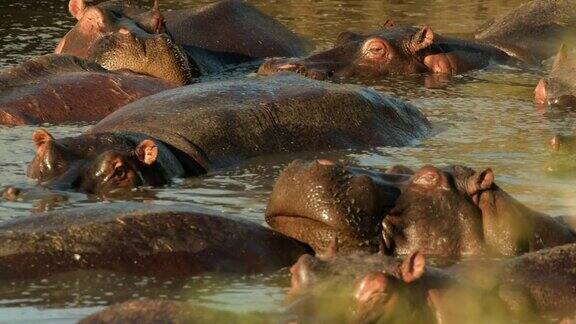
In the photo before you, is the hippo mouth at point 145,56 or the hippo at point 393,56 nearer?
the hippo mouth at point 145,56

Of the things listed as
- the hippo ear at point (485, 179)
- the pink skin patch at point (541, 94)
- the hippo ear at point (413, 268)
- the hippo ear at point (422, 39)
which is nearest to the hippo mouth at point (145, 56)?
the hippo ear at point (422, 39)

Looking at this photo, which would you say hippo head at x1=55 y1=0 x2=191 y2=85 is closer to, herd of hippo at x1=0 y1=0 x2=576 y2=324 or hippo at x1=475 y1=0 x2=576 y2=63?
herd of hippo at x1=0 y1=0 x2=576 y2=324

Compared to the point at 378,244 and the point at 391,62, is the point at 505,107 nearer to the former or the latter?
the point at 391,62

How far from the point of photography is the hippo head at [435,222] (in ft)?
20.3

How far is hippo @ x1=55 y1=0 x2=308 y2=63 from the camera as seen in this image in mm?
11820

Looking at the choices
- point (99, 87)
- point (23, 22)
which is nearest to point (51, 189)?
point (99, 87)

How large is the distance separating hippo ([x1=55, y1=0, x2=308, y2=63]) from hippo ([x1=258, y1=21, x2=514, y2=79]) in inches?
31.3

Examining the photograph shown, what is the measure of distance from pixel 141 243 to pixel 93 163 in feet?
6.51

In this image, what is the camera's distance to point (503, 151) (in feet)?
29.5

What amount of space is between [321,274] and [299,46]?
8847 mm

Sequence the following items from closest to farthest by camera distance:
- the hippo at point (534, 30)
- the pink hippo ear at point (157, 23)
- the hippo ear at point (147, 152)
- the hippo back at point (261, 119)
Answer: the hippo ear at point (147, 152) < the hippo back at point (261, 119) < the pink hippo ear at point (157, 23) < the hippo at point (534, 30)

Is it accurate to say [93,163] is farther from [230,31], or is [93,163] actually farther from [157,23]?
[230,31]

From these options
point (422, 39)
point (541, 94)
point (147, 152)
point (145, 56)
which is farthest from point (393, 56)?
point (147, 152)

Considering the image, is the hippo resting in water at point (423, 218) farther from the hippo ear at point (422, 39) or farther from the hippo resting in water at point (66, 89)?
the hippo ear at point (422, 39)
